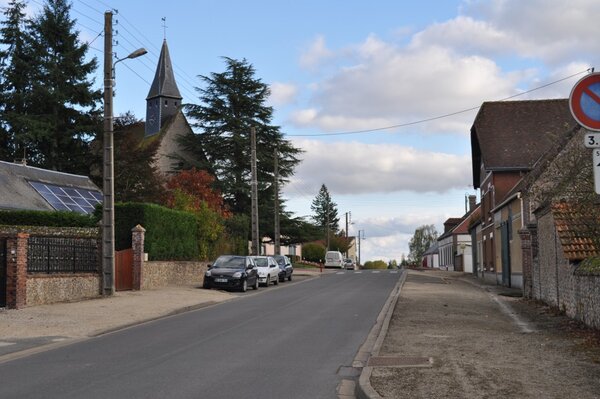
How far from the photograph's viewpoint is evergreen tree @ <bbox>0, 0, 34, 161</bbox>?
47.7m

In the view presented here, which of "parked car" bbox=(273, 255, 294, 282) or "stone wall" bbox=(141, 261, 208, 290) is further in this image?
"parked car" bbox=(273, 255, 294, 282)

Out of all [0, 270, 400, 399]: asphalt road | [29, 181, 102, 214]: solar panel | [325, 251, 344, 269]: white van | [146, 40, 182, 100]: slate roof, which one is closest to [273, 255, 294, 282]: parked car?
[29, 181, 102, 214]: solar panel

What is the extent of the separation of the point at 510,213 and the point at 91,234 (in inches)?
796

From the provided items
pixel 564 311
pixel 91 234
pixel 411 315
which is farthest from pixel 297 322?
pixel 91 234

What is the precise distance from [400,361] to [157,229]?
21.0m

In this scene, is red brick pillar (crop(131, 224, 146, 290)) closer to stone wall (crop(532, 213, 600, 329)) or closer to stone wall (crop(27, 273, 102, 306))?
stone wall (crop(27, 273, 102, 306))

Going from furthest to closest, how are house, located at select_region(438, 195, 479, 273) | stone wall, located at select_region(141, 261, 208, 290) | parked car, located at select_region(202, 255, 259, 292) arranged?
house, located at select_region(438, 195, 479, 273)
parked car, located at select_region(202, 255, 259, 292)
stone wall, located at select_region(141, 261, 208, 290)

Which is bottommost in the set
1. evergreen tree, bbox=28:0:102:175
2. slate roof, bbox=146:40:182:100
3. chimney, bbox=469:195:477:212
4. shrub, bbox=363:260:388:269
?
shrub, bbox=363:260:388:269

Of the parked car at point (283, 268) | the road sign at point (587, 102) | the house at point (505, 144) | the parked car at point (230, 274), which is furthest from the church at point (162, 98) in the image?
the road sign at point (587, 102)

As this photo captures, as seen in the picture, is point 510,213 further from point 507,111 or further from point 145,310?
point 145,310

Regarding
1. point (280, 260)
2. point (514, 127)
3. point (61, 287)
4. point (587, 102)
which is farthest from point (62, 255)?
point (514, 127)

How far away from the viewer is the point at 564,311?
1681 cm

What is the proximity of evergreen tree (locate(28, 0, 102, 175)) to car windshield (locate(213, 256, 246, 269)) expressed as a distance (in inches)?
939

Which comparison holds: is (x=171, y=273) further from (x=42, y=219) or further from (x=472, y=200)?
(x=472, y=200)
